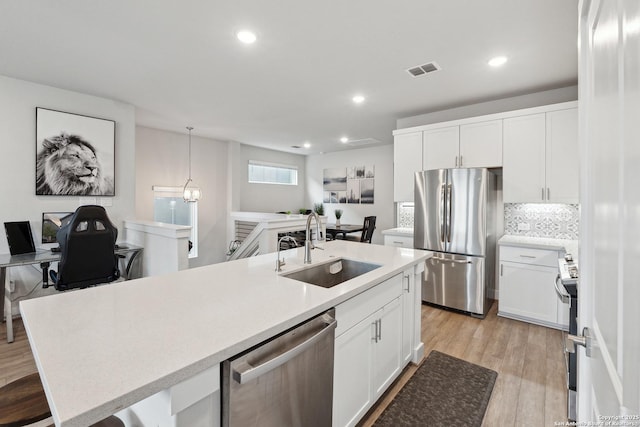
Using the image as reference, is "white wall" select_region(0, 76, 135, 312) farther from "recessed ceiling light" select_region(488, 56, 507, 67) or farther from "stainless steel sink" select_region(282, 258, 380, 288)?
"recessed ceiling light" select_region(488, 56, 507, 67)

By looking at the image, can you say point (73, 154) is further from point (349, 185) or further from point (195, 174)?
point (349, 185)

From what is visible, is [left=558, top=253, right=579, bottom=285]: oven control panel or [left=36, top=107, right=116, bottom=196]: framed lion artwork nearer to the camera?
[left=558, top=253, right=579, bottom=285]: oven control panel

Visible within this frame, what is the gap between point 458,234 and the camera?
139 inches

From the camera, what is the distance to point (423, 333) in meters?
3.03

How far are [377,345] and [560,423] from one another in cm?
123

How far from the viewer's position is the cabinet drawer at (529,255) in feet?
10.3

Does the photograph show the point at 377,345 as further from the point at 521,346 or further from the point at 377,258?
the point at 521,346

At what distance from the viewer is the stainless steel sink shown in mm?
2078

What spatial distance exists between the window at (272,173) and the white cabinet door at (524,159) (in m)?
5.48

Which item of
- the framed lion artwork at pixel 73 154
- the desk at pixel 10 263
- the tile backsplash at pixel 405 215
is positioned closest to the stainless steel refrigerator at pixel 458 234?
the tile backsplash at pixel 405 215

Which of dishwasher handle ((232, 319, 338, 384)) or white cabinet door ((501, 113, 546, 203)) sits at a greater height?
white cabinet door ((501, 113, 546, 203))

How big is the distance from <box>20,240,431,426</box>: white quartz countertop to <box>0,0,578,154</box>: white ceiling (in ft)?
6.27

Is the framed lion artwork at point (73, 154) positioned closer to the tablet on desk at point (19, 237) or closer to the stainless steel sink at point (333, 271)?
the tablet on desk at point (19, 237)

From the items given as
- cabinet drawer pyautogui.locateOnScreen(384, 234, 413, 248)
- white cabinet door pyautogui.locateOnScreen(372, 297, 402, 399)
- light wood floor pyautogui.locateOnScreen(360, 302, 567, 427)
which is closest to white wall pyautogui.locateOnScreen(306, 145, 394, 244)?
cabinet drawer pyautogui.locateOnScreen(384, 234, 413, 248)
